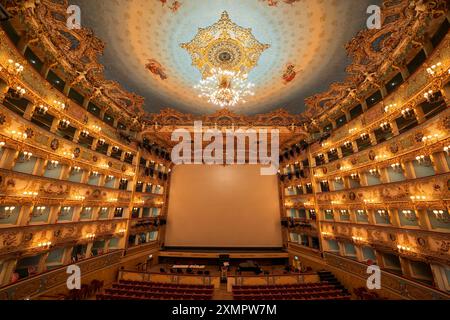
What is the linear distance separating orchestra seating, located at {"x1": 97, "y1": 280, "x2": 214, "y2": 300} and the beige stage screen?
942cm

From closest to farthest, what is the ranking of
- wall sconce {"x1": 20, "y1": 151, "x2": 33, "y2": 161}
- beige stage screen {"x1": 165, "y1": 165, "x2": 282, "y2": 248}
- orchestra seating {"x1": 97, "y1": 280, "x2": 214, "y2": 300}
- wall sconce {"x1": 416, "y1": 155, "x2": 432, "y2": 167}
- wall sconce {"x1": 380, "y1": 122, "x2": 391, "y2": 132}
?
1. wall sconce {"x1": 416, "y1": 155, "x2": 432, "y2": 167}
2. wall sconce {"x1": 20, "y1": 151, "x2": 33, "y2": 161}
3. orchestra seating {"x1": 97, "y1": 280, "x2": 214, "y2": 300}
4. wall sconce {"x1": 380, "y1": 122, "x2": 391, "y2": 132}
5. beige stage screen {"x1": 165, "y1": 165, "x2": 282, "y2": 248}

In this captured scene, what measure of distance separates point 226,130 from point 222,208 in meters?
10.2

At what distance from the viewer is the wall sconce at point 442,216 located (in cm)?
898

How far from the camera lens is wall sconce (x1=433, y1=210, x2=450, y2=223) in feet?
29.5

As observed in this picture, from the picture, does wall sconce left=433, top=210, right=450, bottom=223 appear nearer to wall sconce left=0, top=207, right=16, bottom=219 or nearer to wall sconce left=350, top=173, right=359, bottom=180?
wall sconce left=350, top=173, right=359, bottom=180

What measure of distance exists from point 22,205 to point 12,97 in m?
5.66

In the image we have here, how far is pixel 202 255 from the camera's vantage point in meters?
20.9

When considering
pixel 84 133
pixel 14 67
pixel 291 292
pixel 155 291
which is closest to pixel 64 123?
pixel 84 133

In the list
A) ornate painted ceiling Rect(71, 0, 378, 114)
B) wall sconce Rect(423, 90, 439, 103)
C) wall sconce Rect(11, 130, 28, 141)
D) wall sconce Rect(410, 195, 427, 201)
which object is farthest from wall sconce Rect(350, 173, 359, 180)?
wall sconce Rect(11, 130, 28, 141)

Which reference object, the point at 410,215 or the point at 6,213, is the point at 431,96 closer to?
the point at 410,215

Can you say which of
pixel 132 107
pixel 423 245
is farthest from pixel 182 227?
Answer: pixel 423 245

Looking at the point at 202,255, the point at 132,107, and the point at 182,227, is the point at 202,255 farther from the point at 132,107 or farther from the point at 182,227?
the point at 132,107

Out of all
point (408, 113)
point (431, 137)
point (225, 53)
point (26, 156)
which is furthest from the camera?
point (225, 53)

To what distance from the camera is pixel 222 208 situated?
78.3ft
